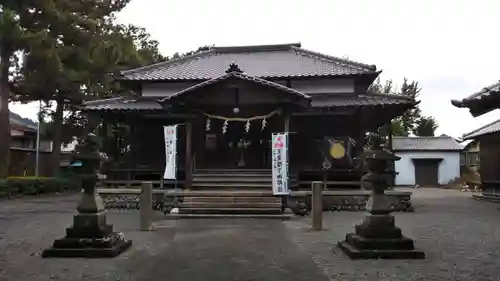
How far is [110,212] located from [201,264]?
9785mm

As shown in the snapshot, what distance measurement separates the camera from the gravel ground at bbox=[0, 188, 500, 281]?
675 cm

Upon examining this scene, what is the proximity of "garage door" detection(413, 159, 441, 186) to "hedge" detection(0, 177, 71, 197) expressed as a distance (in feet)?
99.0

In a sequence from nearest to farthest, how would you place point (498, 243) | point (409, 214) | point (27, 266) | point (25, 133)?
point (27, 266) < point (498, 243) < point (409, 214) < point (25, 133)

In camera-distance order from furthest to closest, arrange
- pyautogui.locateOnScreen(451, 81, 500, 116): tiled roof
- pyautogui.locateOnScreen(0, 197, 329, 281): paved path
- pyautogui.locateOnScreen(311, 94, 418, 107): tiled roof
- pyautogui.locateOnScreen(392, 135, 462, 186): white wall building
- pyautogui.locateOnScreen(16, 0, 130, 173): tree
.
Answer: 1. pyautogui.locateOnScreen(392, 135, 462, 186): white wall building
2. pyautogui.locateOnScreen(16, 0, 130, 173): tree
3. pyautogui.locateOnScreen(311, 94, 418, 107): tiled roof
4. pyautogui.locateOnScreen(0, 197, 329, 281): paved path
5. pyautogui.locateOnScreen(451, 81, 500, 116): tiled roof

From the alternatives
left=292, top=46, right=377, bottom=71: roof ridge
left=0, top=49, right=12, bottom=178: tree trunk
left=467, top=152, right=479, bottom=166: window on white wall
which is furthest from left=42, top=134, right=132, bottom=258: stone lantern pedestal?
left=467, top=152, right=479, bottom=166: window on white wall

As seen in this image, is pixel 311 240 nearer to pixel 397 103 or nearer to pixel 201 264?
pixel 201 264

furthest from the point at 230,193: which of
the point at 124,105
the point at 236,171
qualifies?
the point at 124,105

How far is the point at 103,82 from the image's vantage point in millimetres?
27953

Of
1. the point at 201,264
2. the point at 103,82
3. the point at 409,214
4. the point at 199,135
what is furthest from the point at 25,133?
the point at 201,264

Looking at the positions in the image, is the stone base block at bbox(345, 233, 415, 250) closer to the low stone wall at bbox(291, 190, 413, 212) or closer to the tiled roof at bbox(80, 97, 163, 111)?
the low stone wall at bbox(291, 190, 413, 212)

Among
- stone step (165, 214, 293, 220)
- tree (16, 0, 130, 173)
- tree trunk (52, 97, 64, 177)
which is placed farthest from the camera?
tree trunk (52, 97, 64, 177)

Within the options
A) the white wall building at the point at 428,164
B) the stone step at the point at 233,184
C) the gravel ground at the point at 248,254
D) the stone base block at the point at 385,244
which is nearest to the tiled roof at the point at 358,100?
the stone step at the point at 233,184

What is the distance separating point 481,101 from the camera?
14.8ft

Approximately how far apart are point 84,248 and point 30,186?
68.2 ft
